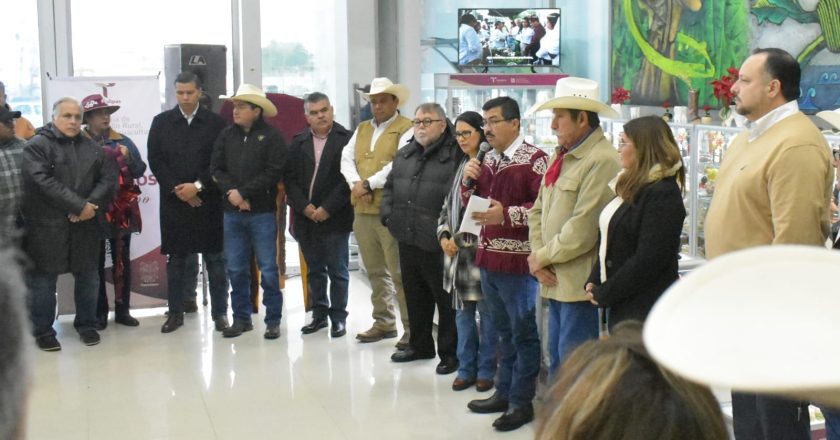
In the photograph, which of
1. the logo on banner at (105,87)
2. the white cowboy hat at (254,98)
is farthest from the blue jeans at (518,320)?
the logo on banner at (105,87)

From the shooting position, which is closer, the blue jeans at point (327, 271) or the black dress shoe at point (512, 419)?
the black dress shoe at point (512, 419)

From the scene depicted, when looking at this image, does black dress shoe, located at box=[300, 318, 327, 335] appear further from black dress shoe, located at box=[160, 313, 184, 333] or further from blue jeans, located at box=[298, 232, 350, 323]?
black dress shoe, located at box=[160, 313, 184, 333]

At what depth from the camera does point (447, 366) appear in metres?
5.69

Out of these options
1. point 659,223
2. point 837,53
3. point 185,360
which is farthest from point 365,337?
point 837,53

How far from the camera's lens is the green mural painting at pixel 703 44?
873 cm

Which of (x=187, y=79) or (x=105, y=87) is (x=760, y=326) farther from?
(x=105, y=87)

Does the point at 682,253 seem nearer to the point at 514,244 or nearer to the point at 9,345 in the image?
the point at 514,244

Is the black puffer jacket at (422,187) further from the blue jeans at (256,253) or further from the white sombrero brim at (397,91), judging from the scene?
the blue jeans at (256,253)

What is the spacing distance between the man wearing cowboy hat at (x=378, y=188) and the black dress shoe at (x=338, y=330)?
18 centimetres

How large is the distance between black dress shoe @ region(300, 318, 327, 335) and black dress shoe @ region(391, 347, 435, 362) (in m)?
0.92

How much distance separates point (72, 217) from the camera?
255 inches

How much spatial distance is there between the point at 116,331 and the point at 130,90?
170 cm

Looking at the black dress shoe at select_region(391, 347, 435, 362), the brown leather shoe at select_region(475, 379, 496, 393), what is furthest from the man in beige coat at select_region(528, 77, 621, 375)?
the black dress shoe at select_region(391, 347, 435, 362)

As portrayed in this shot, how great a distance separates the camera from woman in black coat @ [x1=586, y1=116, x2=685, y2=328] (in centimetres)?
383
